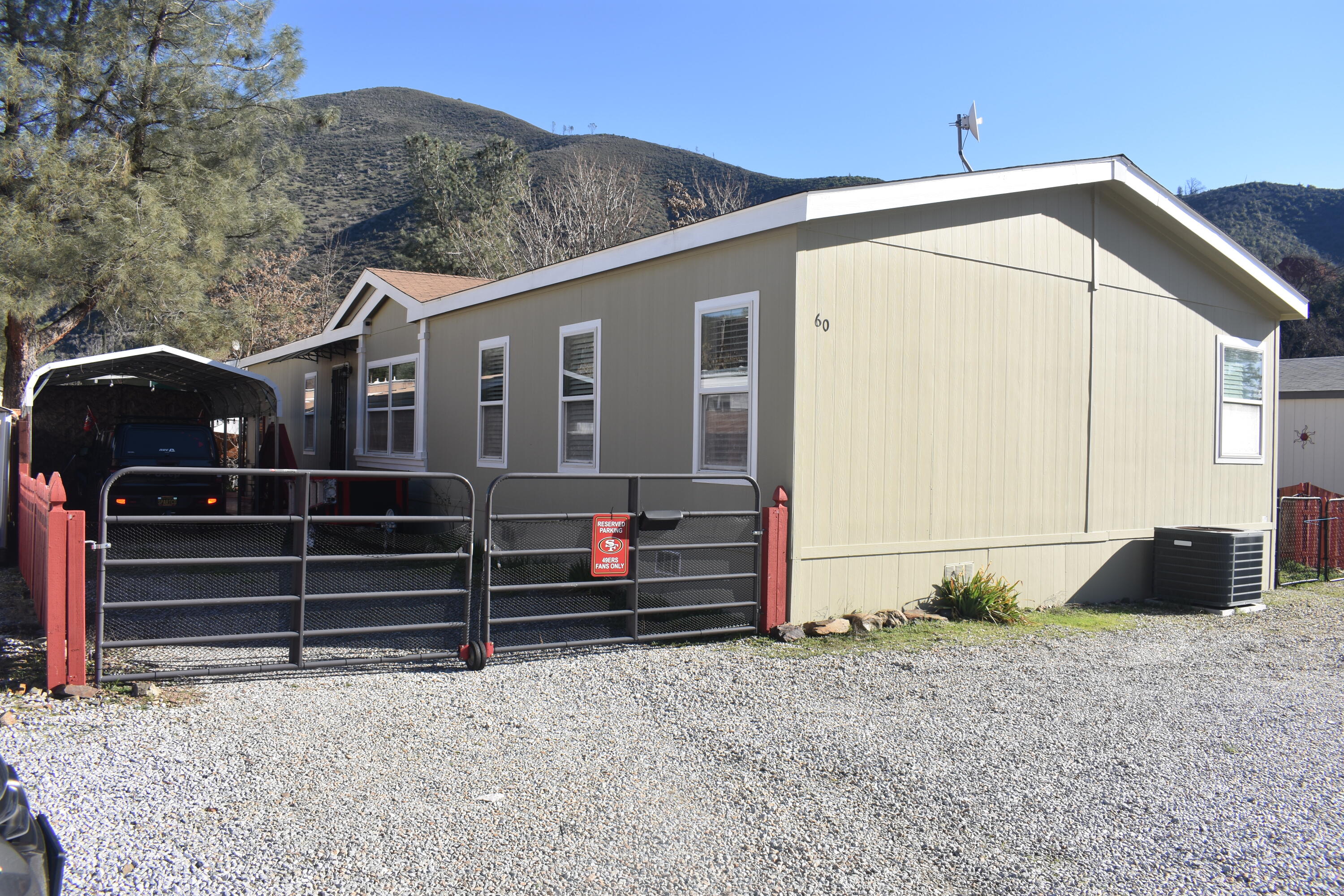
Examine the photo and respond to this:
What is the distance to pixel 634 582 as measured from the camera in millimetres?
6391

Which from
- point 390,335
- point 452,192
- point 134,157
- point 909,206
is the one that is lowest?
point 390,335

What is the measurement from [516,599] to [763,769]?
12.6 feet

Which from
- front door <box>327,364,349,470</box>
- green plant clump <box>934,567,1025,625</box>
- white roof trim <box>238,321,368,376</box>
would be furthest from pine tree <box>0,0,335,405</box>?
green plant clump <box>934,567,1025,625</box>

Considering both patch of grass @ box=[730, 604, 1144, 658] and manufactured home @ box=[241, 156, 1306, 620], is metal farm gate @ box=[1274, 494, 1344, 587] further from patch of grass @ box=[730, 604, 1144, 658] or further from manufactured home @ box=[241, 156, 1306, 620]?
patch of grass @ box=[730, 604, 1144, 658]

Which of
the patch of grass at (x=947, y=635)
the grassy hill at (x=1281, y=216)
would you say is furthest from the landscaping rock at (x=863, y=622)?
Result: the grassy hill at (x=1281, y=216)

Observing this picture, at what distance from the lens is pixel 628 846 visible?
11.2 feet

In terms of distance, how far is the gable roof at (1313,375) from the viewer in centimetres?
1551

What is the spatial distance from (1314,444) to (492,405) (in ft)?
45.3

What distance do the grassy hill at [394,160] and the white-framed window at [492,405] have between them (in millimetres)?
30690

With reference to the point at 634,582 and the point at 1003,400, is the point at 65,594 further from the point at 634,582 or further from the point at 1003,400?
the point at 1003,400

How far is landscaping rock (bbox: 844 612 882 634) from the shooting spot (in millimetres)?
7102

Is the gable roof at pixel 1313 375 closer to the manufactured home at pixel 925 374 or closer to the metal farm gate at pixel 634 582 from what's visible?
the manufactured home at pixel 925 374

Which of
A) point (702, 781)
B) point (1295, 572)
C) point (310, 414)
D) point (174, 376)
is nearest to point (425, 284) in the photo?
point (174, 376)

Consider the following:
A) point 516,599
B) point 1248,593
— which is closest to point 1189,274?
point 1248,593
